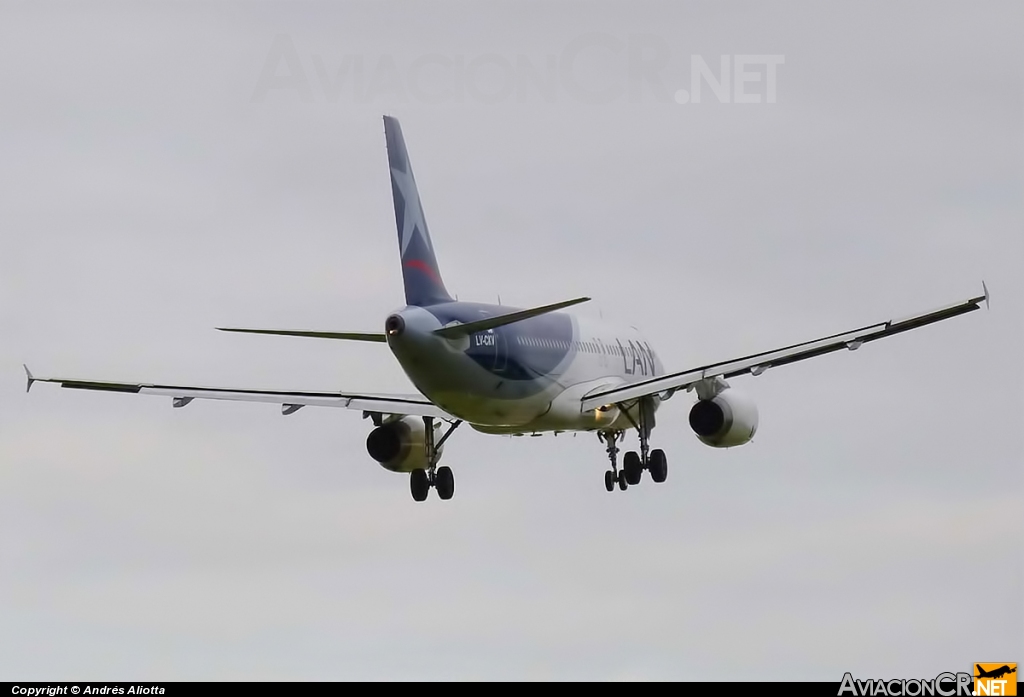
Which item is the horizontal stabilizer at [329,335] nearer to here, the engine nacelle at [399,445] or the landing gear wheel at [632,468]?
the engine nacelle at [399,445]

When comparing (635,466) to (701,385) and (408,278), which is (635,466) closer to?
(701,385)

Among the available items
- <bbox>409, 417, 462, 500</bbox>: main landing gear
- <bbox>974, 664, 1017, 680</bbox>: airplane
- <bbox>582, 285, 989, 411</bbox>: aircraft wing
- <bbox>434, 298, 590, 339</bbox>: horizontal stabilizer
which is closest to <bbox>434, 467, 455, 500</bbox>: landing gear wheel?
<bbox>409, 417, 462, 500</bbox>: main landing gear

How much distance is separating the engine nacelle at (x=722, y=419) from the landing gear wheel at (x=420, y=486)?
693 cm

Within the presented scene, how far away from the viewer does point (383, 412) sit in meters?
50.6

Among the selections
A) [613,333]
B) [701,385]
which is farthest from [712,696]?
[613,333]

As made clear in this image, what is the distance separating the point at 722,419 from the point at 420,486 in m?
7.83

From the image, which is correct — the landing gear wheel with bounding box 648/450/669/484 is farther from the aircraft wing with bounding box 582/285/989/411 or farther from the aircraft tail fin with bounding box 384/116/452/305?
the aircraft tail fin with bounding box 384/116/452/305

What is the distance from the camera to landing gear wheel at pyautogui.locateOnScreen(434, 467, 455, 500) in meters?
51.2

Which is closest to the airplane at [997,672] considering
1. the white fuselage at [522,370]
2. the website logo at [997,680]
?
the website logo at [997,680]

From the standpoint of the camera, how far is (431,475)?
51.2 meters

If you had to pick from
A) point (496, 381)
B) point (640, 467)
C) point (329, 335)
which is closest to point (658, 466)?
point (640, 467)

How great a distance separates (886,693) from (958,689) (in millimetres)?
1137

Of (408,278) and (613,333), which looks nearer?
(408,278)

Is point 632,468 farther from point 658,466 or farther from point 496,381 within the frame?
point 496,381
